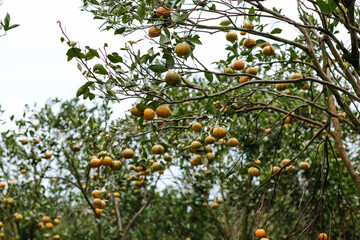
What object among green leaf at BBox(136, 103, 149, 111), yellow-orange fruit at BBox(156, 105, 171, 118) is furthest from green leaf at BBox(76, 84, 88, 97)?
yellow-orange fruit at BBox(156, 105, 171, 118)

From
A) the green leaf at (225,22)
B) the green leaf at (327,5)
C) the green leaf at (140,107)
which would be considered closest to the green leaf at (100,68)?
the green leaf at (140,107)

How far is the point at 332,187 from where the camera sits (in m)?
6.04

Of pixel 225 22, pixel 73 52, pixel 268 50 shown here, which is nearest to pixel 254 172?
pixel 268 50

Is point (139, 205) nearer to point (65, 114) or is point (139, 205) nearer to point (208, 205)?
point (208, 205)

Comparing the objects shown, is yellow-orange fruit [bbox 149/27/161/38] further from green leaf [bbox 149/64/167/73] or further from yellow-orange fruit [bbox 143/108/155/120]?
yellow-orange fruit [bbox 143/108/155/120]

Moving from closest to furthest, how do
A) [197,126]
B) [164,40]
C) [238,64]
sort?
[164,40]
[197,126]
[238,64]

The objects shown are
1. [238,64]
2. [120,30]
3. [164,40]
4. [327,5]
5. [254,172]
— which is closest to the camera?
[327,5]

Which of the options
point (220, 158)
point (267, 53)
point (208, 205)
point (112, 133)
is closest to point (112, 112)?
point (220, 158)

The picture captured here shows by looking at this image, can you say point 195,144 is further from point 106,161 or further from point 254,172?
point 106,161

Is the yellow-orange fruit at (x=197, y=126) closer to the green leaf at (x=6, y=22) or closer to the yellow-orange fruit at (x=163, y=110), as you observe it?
the yellow-orange fruit at (x=163, y=110)

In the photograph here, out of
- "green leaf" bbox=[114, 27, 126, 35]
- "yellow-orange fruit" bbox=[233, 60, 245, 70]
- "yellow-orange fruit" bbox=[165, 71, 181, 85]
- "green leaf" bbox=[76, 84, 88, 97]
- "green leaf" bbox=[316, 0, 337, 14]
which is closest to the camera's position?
"green leaf" bbox=[316, 0, 337, 14]

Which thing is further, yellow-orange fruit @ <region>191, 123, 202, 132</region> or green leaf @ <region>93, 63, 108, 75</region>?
yellow-orange fruit @ <region>191, 123, 202, 132</region>

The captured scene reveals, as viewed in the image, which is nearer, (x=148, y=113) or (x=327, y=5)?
(x=327, y=5)

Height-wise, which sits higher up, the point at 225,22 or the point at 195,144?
the point at 225,22
